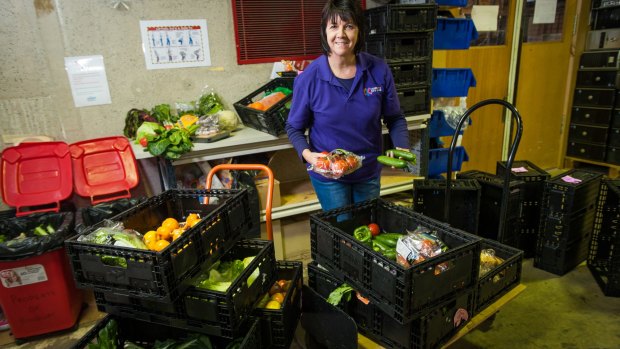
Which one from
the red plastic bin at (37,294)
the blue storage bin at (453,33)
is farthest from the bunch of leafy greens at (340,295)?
the blue storage bin at (453,33)

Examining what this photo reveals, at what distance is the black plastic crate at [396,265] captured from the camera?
4.33 feet

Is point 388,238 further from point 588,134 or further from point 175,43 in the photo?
point 588,134

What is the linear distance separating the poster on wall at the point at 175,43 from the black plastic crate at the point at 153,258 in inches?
61.0

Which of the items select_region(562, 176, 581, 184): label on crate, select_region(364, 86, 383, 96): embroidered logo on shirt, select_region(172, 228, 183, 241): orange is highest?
select_region(364, 86, 383, 96): embroidered logo on shirt

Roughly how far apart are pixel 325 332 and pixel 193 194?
87 cm

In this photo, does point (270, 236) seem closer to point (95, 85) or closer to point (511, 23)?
point (95, 85)

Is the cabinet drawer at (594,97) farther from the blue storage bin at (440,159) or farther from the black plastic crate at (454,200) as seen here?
the black plastic crate at (454,200)

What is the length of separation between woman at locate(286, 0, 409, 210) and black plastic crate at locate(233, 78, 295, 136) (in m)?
0.59

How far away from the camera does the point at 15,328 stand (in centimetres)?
233

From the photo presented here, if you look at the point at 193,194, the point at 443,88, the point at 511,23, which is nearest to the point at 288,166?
the point at 443,88

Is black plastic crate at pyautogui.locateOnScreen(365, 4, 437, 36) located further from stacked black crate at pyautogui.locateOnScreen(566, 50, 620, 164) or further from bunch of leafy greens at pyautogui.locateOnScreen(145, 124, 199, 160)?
stacked black crate at pyautogui.locateOnScreen(566, 50, 620, 164)

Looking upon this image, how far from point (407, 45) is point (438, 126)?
77cm

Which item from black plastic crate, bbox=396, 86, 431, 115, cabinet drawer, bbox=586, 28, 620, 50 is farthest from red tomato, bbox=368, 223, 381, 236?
cabinet drawer, bbox=586, 28, 620, 50

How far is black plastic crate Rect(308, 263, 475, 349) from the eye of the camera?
4.76 ft
